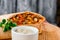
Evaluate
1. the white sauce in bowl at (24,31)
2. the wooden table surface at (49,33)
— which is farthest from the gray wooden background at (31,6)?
the white sauce in bowl at (24,31)

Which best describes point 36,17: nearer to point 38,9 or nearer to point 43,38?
point 43,38

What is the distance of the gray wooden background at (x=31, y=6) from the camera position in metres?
2.67

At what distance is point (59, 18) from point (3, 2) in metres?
1.08

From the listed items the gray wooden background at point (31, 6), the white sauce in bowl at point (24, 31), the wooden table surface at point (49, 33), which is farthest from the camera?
the gray wooden background at point (31, 6)

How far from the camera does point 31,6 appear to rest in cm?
275

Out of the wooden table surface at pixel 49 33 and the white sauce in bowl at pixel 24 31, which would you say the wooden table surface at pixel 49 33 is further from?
the white sauce in bowl at pixel 24 31

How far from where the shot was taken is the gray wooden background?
2.67 meters

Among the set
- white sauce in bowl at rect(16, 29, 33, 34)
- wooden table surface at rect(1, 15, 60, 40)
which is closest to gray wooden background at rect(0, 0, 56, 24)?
wooden table surface at rect(1, 15, 60, 40)

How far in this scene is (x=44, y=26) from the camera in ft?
4.59

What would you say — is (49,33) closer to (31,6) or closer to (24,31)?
(24,31)

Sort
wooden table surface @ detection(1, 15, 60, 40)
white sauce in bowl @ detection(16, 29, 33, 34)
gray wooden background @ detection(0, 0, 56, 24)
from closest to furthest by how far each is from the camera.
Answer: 1. white sauce in bowl @ detection(16, 29, 33, 34)
2. wooden table surface @ detection(1, 15, 60, 40)
3. gray wooden background @ detection(0, 0, 56, 24)

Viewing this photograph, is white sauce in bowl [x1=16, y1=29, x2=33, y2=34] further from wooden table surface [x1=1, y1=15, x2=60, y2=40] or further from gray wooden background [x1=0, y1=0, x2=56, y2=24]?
gray wooden background [x1=0, y1=0, x2=56, y2=24]

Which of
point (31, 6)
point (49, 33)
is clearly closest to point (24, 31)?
point (49, 33)

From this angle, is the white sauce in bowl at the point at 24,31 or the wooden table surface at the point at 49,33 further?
the wooden table surface at the point at 49,33
